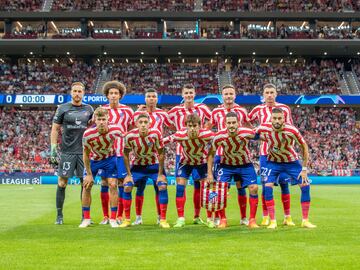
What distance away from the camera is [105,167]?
10.8 metres

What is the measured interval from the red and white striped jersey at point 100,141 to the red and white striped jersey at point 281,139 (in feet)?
8.19

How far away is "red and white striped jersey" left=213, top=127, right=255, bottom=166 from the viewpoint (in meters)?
10.3

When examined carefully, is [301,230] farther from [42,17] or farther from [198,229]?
[42,17]

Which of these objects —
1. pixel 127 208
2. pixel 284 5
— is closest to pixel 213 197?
pixel 127 208

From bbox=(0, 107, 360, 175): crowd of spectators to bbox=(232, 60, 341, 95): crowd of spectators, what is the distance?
5.46ft

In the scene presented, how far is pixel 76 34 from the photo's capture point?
47156mm

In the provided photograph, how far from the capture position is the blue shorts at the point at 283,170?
10461 millimetres

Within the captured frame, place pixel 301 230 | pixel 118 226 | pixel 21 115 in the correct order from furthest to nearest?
pixel 21 115
pixel 118 226
pixel 301 230

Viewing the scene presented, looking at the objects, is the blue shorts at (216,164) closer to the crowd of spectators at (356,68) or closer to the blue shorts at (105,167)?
the blue shorts at (105,167)

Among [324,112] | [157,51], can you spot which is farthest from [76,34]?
[324,112]

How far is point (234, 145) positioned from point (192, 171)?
1137 mm

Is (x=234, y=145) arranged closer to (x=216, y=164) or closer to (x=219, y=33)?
(x=216, y=164)

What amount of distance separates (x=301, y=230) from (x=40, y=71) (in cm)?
4177

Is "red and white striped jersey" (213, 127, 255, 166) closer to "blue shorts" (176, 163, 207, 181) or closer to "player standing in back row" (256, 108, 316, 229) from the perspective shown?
"player standing in back row" (256, 108, 316, 229)
